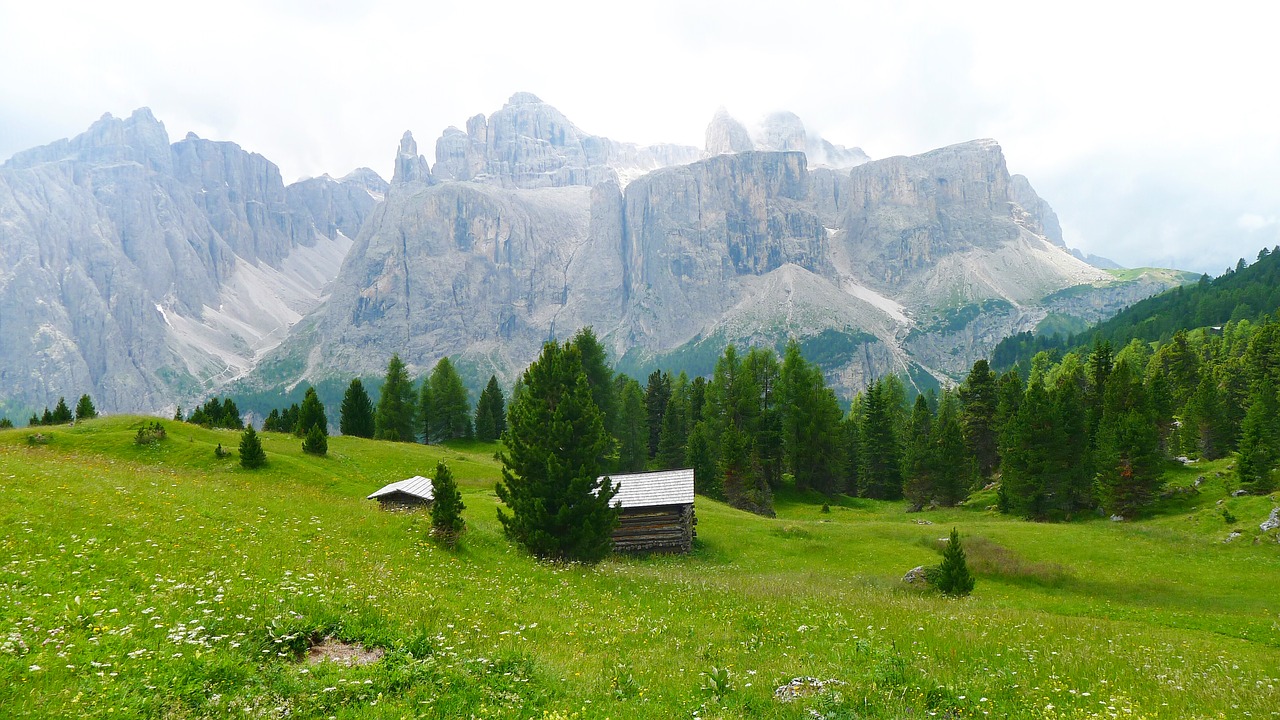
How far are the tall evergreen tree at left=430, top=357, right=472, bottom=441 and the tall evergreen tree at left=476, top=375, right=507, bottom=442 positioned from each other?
81.3 inches

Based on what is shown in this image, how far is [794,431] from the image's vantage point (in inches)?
3041

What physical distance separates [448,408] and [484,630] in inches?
3622

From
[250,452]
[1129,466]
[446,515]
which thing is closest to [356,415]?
[250,452]

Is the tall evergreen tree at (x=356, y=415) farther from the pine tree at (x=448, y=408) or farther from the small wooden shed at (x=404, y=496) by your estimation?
the small wooden shed at (x=404, y=496)

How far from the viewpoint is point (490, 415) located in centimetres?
10606

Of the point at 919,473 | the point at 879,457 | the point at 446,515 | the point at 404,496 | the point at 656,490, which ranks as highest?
the point at 446,515

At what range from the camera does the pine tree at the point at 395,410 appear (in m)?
92.2

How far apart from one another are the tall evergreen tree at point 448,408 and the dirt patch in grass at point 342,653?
3580 inches

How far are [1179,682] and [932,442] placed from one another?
6379cm

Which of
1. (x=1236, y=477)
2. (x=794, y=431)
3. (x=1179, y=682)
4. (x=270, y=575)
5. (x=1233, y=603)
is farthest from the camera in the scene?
(x=794, y=431)

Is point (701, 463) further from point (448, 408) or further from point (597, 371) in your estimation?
point (448, 408)

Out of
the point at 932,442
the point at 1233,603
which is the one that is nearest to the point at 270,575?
the point at 1233,603

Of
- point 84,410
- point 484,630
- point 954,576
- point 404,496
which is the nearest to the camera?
point 484,630

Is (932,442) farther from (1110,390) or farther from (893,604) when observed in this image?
(893,604)
